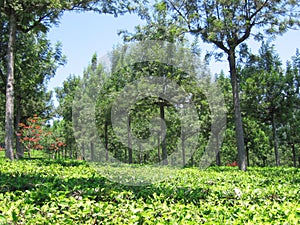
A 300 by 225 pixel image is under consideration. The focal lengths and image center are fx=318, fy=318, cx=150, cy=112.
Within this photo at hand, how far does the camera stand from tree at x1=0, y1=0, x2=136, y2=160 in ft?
41.6

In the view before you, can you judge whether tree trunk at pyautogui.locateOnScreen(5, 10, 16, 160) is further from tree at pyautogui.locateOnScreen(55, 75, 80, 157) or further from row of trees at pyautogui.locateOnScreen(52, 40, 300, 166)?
tree at pyautogui.locateOnScreen(55, 75, 80, 157)

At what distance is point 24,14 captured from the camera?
1332cm

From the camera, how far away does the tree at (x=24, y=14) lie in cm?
1269

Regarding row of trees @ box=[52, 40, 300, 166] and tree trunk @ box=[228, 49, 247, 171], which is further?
row of trees @ box=[52, 40, 300, 166]

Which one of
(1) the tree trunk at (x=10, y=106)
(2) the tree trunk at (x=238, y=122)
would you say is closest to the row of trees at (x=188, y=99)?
(2) the tree trunk at (x=238, y=122)

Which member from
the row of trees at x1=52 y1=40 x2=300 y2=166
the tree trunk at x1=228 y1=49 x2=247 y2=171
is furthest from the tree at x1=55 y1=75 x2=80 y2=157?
the tree trunk at x1=228 y1=49 x2=247 y2=171

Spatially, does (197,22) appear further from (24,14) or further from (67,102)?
(67,102)

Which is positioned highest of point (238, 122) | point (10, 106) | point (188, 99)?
point (188, 99)

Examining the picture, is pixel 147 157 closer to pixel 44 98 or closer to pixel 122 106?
pixel 44 98

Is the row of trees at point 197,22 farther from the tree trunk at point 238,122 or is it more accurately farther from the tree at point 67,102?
the tree at point 67,102

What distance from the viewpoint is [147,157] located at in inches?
1770

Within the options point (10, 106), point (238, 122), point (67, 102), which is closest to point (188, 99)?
point (238, 122)

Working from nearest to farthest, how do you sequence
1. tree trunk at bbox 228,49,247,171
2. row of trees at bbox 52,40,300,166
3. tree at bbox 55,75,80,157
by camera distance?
tree trunk at bbox 228,49,247,171 → row of trees at bbox 52,40,300,166 → tree at bbox 55,75,80,157

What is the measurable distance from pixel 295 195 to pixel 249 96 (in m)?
15.3
